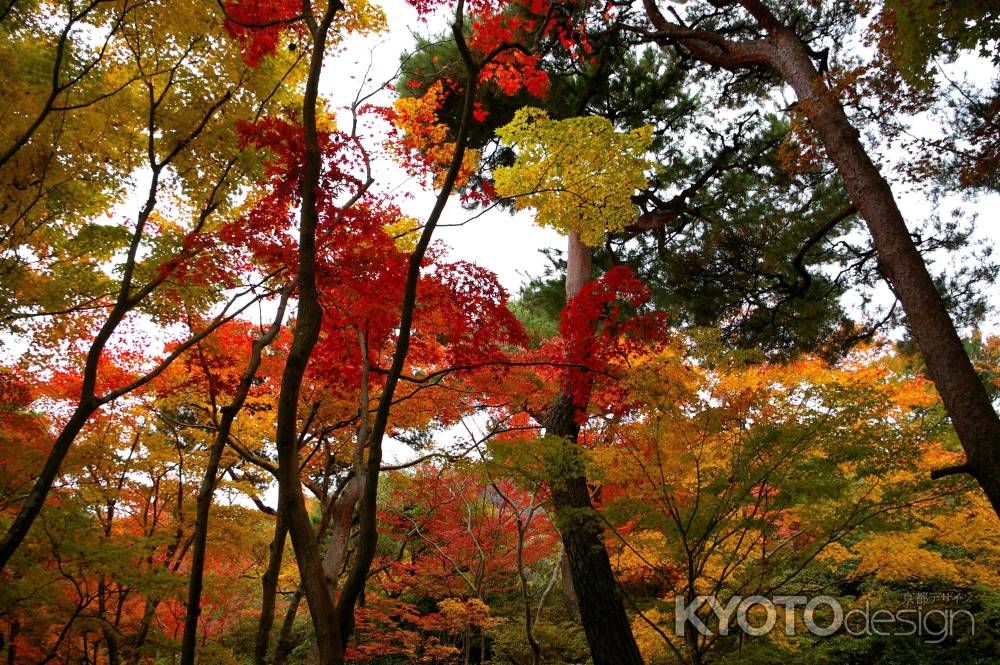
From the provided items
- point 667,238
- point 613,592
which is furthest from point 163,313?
point 667,238

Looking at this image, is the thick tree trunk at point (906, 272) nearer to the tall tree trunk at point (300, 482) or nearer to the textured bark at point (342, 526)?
the tall tree trunk at point (300, 482)

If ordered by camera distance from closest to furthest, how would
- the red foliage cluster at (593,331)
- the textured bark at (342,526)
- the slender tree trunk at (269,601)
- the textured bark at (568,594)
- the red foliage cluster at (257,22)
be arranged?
the slender tree trunk at (269,601)
the red foliage cluster at (257,22)
the red foliage cluster at (593,331)
the textured bark at (342,526)
the textured bark at (568,594)

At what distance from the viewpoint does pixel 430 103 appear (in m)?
8.15

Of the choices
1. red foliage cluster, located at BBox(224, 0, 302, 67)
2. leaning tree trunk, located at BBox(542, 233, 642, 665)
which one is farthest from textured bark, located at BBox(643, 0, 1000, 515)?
red foliage cluster, located at BBox(224, 0, 302, 67)

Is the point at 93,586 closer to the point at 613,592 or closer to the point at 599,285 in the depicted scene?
the point at 613,592

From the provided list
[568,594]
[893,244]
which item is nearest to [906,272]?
[893,244]

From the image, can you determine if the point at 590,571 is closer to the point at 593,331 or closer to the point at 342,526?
the point at 593,331

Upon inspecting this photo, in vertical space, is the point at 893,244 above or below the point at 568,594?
above

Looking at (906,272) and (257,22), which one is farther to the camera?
(257,22)
